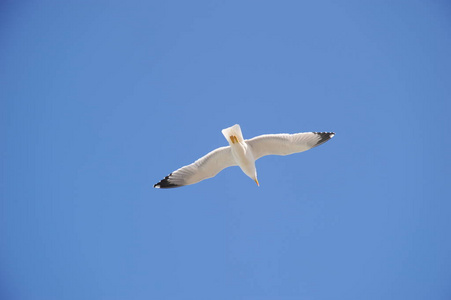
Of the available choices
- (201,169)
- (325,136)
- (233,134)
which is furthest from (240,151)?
(325,136)

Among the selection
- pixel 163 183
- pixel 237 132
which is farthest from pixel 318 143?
pixel 163 183

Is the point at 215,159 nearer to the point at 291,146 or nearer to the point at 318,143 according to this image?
the point at 291,146

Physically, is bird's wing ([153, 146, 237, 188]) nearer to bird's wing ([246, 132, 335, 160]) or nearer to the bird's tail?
the bird's tail

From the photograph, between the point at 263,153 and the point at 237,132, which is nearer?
the point at 237,132

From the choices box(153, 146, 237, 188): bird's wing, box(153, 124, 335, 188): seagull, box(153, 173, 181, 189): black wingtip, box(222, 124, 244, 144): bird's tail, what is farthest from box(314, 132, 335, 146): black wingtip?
box(153, 173, 181, 189): black wingtip

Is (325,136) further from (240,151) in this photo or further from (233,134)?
(233,134)

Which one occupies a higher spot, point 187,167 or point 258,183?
point 187,167

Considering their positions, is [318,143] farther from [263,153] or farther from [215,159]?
[215,159]

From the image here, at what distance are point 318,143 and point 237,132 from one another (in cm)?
168

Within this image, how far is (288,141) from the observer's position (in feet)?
26.0

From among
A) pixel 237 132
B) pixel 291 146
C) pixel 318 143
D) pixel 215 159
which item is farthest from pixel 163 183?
pixel 318 143

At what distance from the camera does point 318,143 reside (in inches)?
316

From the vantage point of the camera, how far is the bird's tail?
7.65 metres

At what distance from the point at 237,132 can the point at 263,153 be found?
0.93m
